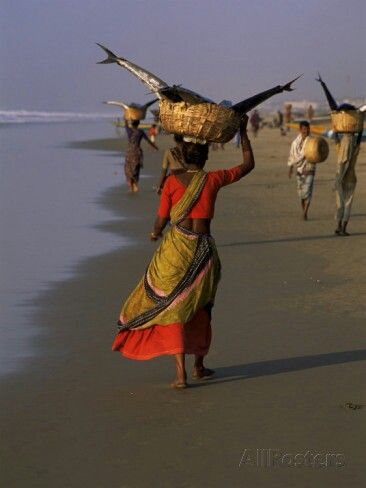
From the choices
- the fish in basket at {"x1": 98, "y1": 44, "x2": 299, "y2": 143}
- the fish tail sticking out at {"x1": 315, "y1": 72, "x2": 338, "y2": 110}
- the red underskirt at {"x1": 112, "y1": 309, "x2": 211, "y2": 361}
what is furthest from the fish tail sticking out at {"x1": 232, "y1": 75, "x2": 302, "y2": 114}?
the fish tail sticking out at {"x1": 315, "y1": 72, "x2": 338, "y2": 110}

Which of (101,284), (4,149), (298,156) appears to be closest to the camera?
(101,284)

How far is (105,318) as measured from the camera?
28.0 ft

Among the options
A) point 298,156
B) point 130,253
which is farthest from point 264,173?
point 130,253

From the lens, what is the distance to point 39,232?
14.3 metres

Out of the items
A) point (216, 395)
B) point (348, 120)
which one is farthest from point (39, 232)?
point (216, 395)

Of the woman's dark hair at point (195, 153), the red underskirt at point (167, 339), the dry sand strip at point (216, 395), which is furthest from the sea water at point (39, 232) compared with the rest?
the woman's dark hair at point (195, 153)

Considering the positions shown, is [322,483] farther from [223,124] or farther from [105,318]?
[105,318]

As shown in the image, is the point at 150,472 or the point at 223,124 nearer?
the point at 150,472

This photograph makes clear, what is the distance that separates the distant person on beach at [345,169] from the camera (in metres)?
13.2

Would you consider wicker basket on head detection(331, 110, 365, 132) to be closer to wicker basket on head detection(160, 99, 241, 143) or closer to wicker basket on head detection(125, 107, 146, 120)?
wicker basket on head detection(125, 107, 146, 120)

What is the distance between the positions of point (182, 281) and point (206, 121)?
36.4 inches

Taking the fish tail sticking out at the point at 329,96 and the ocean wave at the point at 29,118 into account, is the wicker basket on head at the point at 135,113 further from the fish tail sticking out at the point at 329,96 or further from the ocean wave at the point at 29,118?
the ocean wave at the point at 29,118

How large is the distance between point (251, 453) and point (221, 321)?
3.15 m

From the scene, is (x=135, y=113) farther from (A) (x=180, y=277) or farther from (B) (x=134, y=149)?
(A) (x=180, y=277)
